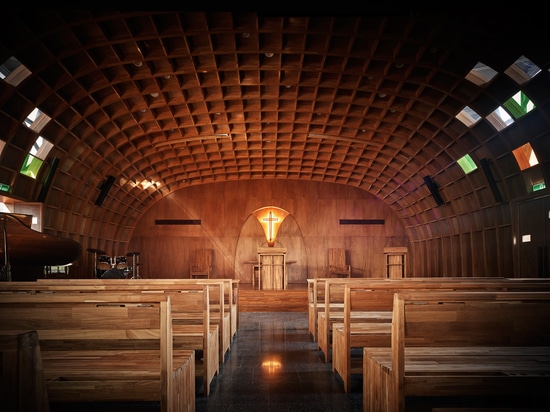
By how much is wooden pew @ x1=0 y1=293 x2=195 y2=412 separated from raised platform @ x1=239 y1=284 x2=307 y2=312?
9.70 metres

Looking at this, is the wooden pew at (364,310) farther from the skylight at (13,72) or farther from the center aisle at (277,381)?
the skylight at (13,72)

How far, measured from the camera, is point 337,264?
18891mm

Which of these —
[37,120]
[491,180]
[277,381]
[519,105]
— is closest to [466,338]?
[277,381]

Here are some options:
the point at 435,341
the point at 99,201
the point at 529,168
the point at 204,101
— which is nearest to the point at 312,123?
the point at 204,101

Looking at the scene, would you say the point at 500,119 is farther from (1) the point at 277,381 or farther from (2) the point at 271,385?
(2) the point at 271,385

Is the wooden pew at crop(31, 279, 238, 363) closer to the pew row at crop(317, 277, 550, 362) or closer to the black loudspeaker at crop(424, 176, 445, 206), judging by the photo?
the pew row at crop(317, 277, 550, 362)

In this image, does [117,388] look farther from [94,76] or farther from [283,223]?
[283,223]

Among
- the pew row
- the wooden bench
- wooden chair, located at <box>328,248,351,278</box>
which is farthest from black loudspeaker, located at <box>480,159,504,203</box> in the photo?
the wooden bench

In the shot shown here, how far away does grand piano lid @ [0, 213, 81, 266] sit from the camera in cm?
521

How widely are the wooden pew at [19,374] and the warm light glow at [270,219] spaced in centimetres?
1560

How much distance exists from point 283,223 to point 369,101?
915cm

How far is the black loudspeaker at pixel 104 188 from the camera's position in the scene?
572 inches

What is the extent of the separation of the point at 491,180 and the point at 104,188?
11.2m

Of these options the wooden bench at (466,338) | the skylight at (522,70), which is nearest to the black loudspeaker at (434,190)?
the skylight at (522,70)
